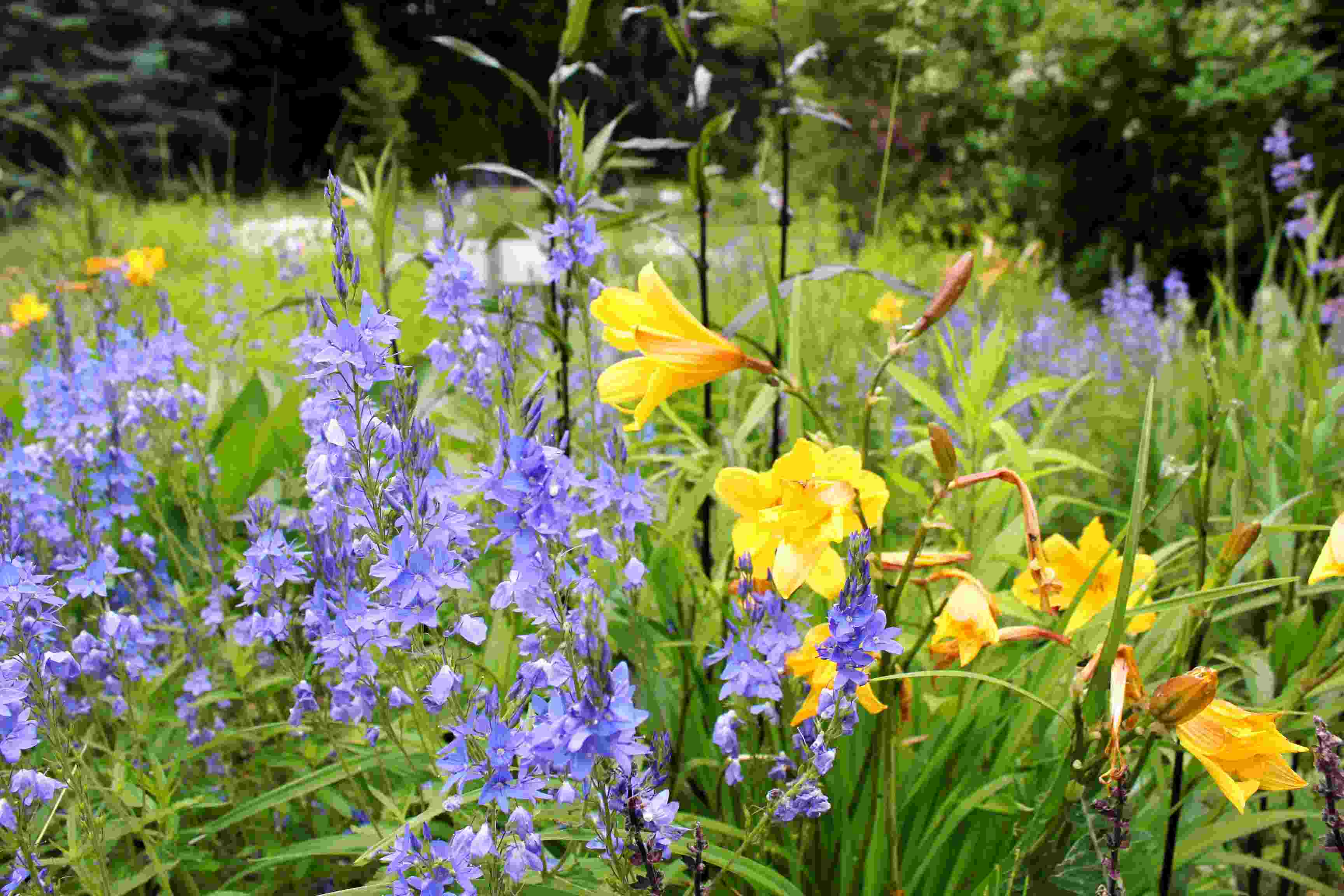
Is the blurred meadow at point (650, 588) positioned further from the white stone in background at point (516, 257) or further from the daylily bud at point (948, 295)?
the white stone in background at point (516, 257)

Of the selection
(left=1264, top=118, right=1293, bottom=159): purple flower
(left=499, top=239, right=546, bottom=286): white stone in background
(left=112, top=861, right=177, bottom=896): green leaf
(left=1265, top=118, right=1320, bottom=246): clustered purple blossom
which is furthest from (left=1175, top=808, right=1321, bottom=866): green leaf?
(left=499, top=239, right=546, bottom=286): white stone in background

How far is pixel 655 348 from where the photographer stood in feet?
3.36

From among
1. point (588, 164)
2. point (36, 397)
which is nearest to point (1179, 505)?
point (588, 164)

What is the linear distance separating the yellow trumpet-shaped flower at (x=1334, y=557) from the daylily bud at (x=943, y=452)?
0.38m

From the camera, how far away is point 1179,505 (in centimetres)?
234

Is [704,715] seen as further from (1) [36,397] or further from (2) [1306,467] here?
(1) [36,397]

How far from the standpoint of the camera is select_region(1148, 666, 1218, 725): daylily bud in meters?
0.91

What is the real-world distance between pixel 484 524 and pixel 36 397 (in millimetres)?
1679

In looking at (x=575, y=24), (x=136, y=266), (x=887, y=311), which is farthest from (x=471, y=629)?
(x=136, y=266)

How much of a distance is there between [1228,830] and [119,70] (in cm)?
1693

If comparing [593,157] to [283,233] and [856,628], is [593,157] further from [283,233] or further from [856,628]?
[283,233]

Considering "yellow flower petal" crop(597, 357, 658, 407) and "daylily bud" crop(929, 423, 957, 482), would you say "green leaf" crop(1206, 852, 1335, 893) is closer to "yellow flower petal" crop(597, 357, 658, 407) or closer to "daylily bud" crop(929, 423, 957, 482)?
"daylily bud" crop(929, 423, 957, 482)

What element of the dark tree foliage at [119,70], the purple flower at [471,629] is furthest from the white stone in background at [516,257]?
the dark tree foliage at [119,70]

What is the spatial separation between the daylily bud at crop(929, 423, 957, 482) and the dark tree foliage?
14405 millimetres
